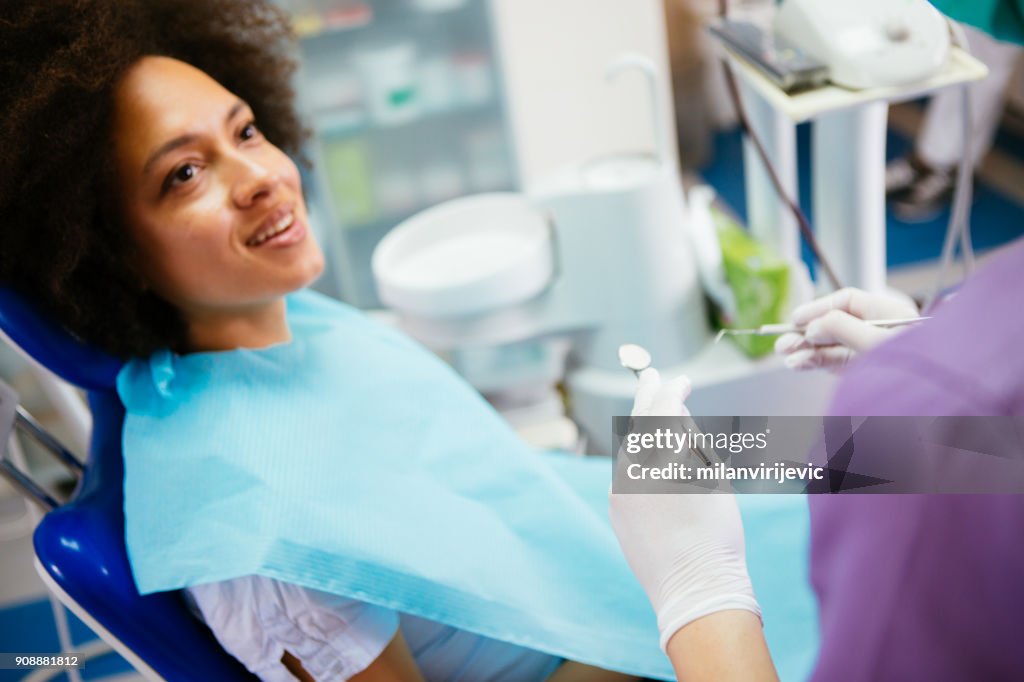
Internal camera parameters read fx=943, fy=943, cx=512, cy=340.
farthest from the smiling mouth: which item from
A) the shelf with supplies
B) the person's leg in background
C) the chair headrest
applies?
the person's leg in background

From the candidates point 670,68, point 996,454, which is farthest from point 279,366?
point 670,68

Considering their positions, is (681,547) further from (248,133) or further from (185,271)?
(248,133)

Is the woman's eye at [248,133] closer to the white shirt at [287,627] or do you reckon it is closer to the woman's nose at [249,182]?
the woman's nose at [249,182]

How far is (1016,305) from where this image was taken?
553mm

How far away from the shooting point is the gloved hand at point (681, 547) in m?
0.81

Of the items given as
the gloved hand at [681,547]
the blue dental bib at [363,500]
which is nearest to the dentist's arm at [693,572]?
the gloved hand at [681,547]

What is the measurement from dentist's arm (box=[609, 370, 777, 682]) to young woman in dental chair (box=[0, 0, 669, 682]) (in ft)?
1.00

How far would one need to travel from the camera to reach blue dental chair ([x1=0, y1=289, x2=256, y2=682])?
91cm

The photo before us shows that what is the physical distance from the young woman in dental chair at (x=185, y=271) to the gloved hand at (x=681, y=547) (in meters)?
0.30

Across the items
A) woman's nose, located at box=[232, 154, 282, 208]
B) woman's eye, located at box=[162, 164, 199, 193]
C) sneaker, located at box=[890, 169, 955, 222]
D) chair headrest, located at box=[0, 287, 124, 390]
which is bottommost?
sneaker, located at box=[890, 169, 955, 222]

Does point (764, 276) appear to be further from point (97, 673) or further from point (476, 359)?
point (97, 673)

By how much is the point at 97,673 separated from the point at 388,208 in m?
1.65

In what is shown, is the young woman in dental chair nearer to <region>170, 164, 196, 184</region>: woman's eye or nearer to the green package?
<region>170, 164, 196, 184</region>: woman's eye

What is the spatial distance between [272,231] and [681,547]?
647 millimetres
